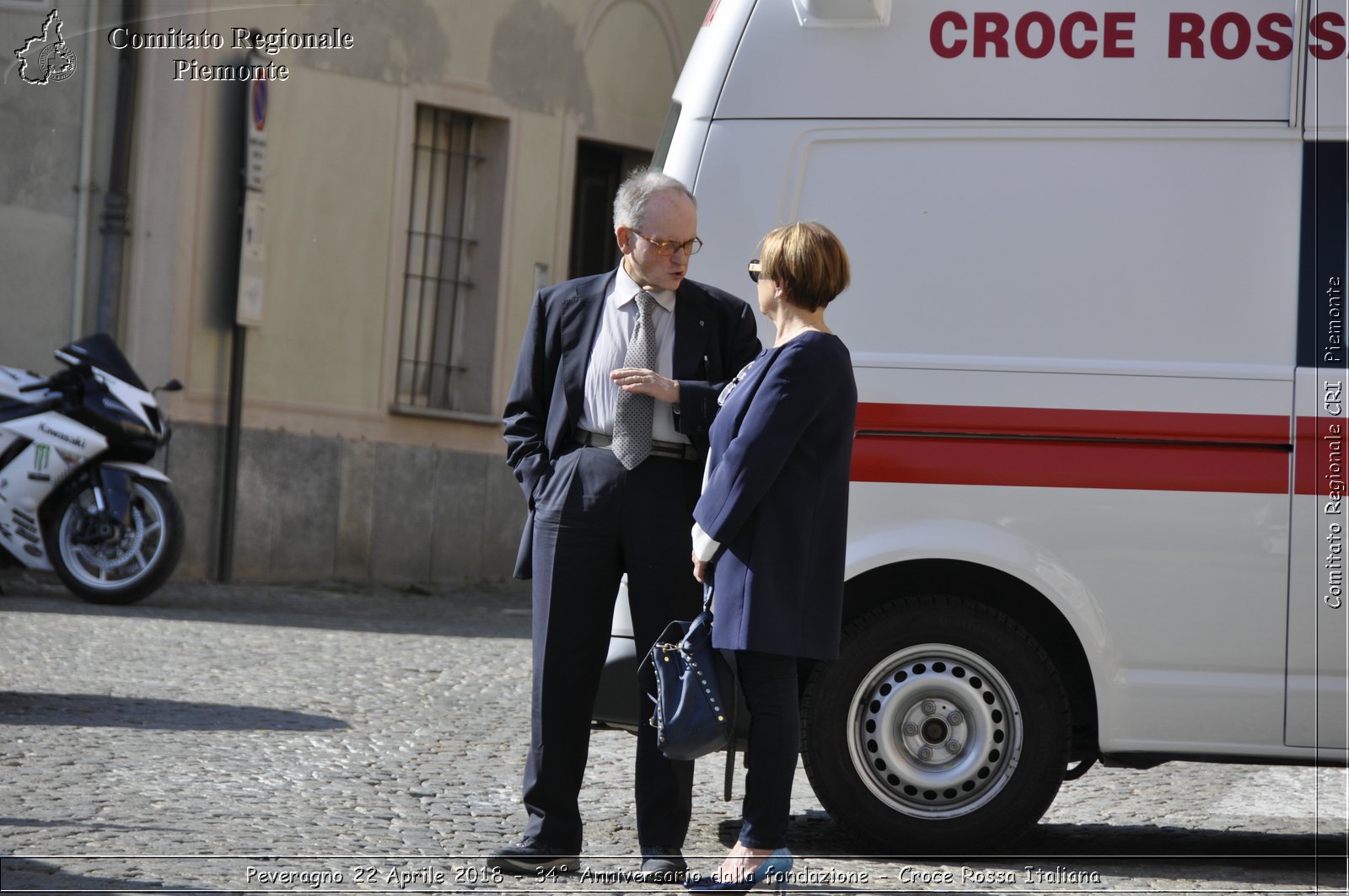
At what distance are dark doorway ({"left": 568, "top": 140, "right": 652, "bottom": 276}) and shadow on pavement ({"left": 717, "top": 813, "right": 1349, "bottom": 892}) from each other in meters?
9.96

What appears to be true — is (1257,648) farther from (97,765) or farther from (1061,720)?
(97,765)

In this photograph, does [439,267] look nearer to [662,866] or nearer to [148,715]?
[148,715]

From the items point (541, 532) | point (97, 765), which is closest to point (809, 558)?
point (541, 532)

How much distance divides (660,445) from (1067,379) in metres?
1.24

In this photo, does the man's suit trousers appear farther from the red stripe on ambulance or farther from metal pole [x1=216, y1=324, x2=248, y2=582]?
metal pole [x1=216, y1=324, x2=248, y2=582]

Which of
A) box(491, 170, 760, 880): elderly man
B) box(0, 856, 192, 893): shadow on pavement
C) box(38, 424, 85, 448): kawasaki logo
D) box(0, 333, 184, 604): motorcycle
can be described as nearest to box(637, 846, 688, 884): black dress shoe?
box(491, 170, 760, 880): elderly man

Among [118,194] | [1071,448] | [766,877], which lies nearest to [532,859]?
[766,877]

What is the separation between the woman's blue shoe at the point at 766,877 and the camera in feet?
14.8

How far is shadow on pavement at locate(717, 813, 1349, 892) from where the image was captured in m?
5.38

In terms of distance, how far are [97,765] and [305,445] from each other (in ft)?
25.1

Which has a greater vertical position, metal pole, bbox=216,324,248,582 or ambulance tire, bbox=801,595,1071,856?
metal pole, bbox=216,324,248,582

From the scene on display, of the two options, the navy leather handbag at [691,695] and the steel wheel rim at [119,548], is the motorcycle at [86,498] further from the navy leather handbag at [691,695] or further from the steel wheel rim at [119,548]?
the navy leather handbag at [691,695]

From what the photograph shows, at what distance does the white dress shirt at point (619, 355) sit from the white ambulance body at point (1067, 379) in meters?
0.56

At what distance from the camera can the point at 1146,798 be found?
272 inches
